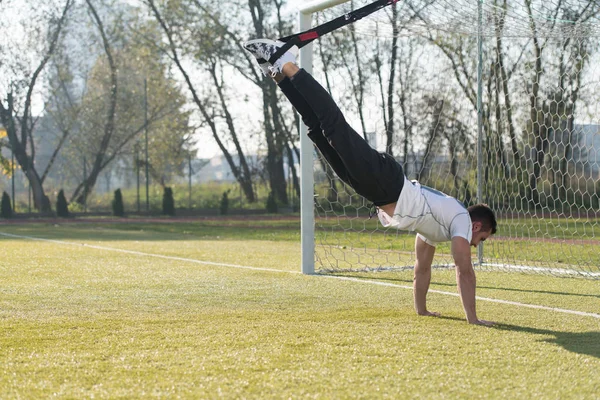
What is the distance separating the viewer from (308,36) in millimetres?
5953

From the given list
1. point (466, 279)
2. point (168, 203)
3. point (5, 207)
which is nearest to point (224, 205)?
point (168, 203)

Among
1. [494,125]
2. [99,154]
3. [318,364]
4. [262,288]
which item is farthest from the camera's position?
[99,154]

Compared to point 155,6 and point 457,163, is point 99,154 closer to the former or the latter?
point 155,6

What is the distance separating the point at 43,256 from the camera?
10.8m

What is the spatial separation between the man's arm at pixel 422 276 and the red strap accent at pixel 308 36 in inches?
71.2

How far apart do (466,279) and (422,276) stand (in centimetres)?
57

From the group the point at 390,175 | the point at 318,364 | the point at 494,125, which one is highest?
the point at 494,125

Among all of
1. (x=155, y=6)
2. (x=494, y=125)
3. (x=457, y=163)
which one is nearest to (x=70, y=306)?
(x=457, y=163)

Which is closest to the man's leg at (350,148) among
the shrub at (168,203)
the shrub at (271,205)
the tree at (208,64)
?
the shrub at (271,205)

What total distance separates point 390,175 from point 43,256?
270 inches

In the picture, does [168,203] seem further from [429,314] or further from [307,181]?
[429,314]

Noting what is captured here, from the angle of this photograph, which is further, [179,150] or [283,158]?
[179,150]

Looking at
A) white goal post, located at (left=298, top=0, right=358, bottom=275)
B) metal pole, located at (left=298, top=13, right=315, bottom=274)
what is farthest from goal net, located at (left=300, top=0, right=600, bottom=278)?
metal pole, located at (left=298, top=13, right=315, bottom=274)

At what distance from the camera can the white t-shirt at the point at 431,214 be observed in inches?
217
